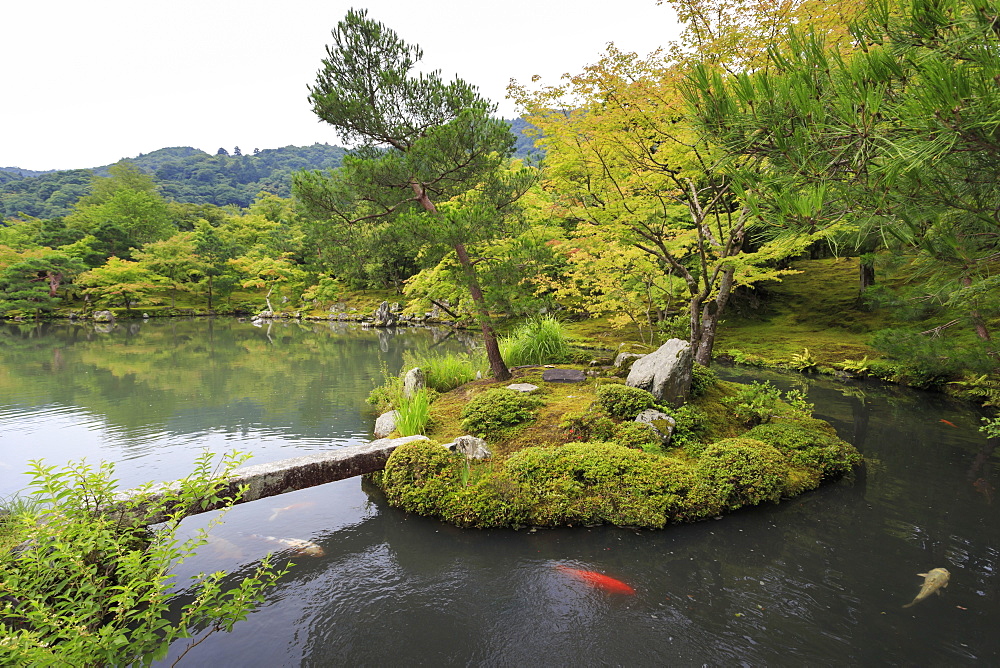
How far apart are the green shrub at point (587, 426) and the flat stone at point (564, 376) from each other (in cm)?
207

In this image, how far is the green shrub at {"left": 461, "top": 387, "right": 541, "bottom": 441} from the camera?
23.5 ft

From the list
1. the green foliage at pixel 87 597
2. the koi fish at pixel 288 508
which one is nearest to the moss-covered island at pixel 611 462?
the koi fish at pixel 288 508

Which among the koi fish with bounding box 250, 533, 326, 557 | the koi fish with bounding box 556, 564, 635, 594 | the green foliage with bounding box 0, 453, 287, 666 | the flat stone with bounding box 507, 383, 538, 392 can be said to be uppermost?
the green foliage with bounding box 0, 453, 287, 666

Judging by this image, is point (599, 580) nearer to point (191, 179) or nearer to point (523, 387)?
point (523, 387)

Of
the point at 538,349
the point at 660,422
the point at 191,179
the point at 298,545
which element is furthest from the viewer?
the point at 191,179

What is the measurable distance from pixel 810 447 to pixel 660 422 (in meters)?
2.14

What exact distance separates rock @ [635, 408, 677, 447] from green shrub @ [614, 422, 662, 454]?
0.27 ft

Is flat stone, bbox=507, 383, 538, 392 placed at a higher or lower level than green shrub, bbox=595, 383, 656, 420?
lower

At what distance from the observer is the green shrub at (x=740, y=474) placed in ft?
18.0

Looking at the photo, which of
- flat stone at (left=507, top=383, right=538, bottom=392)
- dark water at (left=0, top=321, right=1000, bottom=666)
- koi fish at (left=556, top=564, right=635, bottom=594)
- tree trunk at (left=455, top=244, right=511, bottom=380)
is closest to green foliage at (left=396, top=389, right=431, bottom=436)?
dark water at (left=0, top=321, right=1000, bottom=666)

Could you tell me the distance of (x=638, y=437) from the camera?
6363mm

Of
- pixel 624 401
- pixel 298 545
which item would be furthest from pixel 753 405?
pixel 298 545

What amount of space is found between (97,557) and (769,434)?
7714 millimetres

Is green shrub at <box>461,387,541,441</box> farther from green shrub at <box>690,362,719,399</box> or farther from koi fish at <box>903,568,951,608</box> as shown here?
koi fish at <box>903,568,951,608</box>
